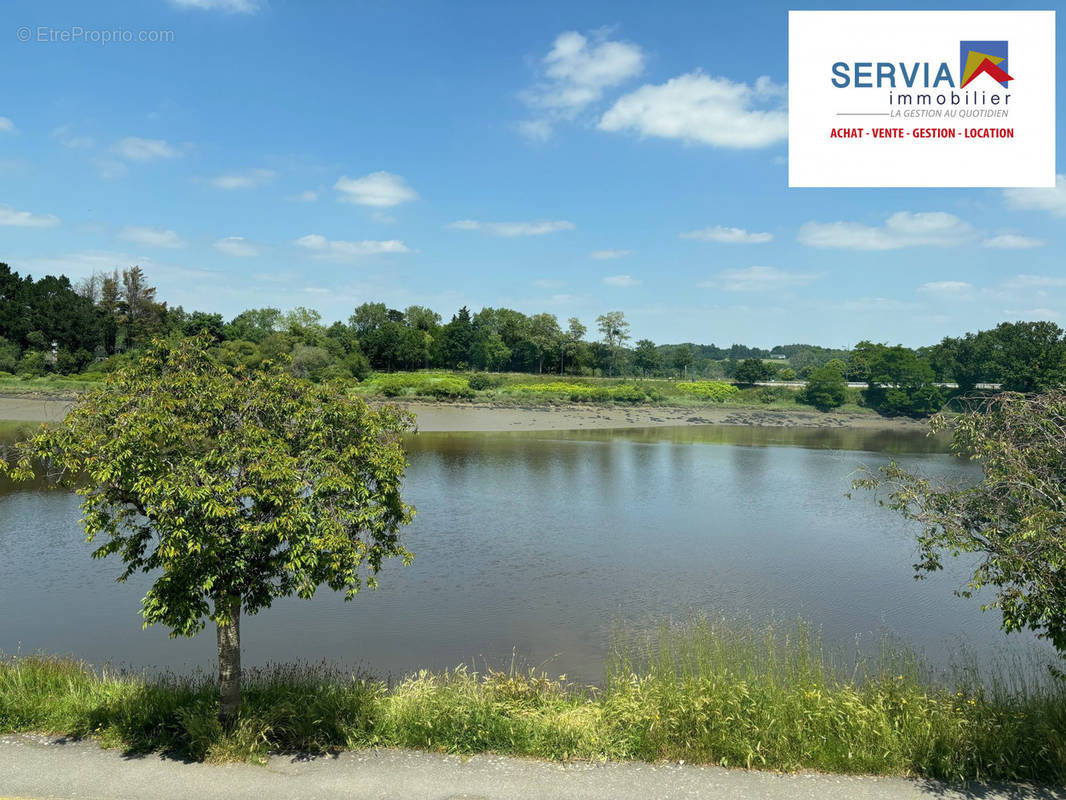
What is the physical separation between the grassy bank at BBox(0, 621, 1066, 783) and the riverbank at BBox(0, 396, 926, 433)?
51835mm

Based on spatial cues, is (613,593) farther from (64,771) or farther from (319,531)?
(64,771)

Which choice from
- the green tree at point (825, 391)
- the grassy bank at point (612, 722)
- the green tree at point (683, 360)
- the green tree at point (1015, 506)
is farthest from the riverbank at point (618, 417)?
the green tree at point (1015, 506)

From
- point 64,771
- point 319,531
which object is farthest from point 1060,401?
point 64,771

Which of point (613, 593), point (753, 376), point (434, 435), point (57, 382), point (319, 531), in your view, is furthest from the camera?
point (753, 376)

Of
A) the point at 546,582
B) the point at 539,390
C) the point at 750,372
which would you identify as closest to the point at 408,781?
the point at 546,582

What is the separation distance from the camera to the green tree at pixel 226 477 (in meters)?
8.92

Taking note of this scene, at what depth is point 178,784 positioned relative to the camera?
882cm

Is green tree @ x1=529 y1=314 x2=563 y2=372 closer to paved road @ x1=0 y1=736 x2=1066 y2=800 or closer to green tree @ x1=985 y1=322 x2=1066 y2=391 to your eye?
green tree @ x1=985 y1=322 x2=1066 y2=391

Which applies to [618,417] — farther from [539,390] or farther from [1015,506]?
[1015,506]

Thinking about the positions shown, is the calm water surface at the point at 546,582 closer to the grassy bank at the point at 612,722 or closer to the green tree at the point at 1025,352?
the grassy bank at the point at 612,722

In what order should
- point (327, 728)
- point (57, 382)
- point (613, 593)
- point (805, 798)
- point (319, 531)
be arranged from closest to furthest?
1. point (805, 798)
2. point (319, 531)
3. point (327, 728)
4. point (613, 593)
5. point (57, 382)

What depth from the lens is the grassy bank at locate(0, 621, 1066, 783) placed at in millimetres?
9547

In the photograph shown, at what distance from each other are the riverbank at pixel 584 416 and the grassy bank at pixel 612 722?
51.8 meters

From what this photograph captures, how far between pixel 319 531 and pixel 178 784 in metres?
3.33
